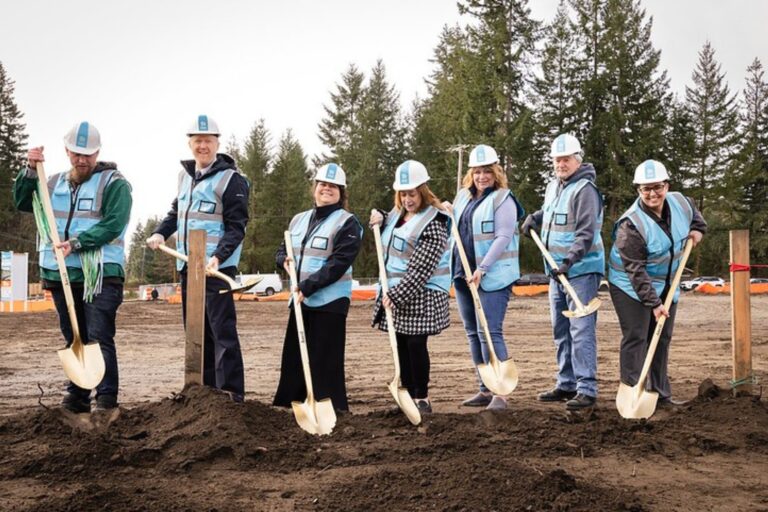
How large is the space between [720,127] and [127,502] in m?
51.3

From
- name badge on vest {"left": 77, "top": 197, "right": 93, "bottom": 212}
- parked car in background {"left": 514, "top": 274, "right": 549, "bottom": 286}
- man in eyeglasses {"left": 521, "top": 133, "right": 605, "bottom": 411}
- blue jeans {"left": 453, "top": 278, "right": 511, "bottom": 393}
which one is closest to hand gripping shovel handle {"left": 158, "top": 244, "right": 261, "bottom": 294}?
name badge on vest {"left": 77, "top": 197, "right": 93, "bottom": 212}

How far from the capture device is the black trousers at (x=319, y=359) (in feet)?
19.4

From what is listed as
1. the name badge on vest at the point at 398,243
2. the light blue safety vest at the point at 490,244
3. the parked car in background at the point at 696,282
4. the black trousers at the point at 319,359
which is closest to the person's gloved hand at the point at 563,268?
the light blue safety vest at the point at 490,244

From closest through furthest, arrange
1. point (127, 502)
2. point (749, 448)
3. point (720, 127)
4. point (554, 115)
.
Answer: point (127, 502)
point (749, 448)
point (554, 115)
point (720, 127)

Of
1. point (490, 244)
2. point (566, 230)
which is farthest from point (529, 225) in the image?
point (490, 244)

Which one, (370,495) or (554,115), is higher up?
(554,115)

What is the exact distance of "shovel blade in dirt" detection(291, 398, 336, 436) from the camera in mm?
5266

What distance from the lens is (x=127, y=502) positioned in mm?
3820

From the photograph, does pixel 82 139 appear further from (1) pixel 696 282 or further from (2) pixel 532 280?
(1) pixel 696 282

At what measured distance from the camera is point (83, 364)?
5570 millimetres

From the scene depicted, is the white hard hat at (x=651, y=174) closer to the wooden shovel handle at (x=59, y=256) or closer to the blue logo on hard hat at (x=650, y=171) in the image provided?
the blue logo on hard hat at (x=650, y=171)

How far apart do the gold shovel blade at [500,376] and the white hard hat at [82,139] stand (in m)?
3.46

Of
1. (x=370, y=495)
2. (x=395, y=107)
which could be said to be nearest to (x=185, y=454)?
(x=370, y=495)

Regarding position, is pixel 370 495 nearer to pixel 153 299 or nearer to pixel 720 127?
pixel 153 299
